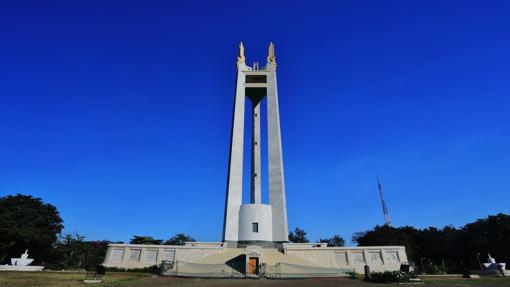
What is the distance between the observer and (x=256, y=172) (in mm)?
45375

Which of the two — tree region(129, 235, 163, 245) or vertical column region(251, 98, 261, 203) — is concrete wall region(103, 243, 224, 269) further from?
tree region(129, 235, 163, 245)

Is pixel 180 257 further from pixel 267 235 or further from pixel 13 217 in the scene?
pixel 13 217

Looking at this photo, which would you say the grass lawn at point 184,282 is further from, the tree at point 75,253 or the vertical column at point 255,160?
the tree at point 75,253

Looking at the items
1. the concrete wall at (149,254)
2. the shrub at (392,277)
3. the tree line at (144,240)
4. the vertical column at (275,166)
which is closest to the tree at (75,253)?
the tree line at (144,240)

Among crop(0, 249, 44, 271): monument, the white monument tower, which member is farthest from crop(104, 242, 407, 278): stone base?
crop(0, 249, 44, 271): monument

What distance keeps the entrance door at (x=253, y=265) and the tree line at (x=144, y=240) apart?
2635 centimetres

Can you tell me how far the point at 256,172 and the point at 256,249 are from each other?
1665 centimetres

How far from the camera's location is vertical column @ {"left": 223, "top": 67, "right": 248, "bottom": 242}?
36469 mm

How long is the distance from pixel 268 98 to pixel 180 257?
21.3m

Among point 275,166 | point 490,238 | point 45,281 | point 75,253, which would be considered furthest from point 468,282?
point 75,253

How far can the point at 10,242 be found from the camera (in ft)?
147

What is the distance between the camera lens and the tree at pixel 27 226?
1761 inches

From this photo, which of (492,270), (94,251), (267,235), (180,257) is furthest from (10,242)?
(492,270)

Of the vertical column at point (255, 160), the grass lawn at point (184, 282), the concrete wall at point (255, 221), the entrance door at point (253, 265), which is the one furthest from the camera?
the vertical column at point (255, 160)
